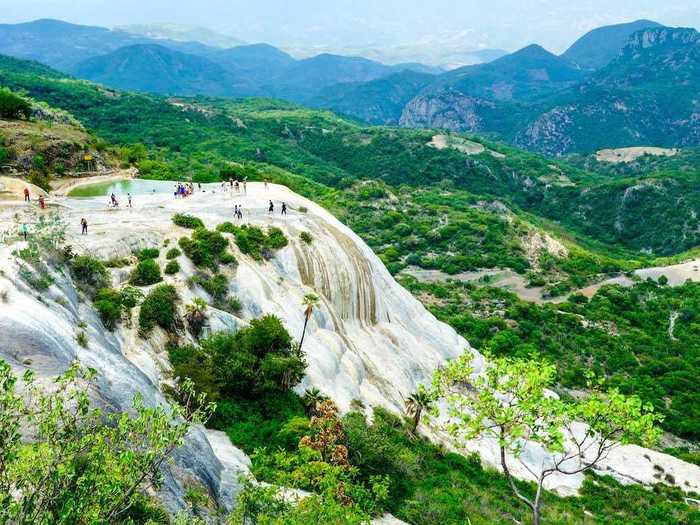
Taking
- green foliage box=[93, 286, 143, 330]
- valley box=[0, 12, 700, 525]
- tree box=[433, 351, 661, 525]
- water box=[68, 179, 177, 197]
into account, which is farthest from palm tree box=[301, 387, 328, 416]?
water box=[68, 179, 177, 197]

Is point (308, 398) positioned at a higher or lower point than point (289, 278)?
lower

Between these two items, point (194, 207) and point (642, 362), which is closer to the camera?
point (194, 207)

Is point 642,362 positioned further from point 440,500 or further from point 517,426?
point 517,426

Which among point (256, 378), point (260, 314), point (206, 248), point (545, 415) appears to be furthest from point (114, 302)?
point (545, 415)

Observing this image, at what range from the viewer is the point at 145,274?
37.1 metres

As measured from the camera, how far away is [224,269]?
4262 cm

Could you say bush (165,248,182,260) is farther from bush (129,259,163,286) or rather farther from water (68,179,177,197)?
water (68,179,177,197)

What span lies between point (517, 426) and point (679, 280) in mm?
142610

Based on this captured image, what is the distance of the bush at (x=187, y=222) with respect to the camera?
45656 millimetres

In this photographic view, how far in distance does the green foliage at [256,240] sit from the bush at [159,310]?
1066 cm

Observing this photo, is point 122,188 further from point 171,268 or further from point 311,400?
point 311,400

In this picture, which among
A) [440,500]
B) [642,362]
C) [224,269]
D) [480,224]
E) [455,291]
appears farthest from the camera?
[480,224]

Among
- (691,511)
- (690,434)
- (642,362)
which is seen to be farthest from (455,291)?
(691,511)

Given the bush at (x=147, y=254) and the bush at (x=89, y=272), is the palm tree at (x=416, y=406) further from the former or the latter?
the bush at (x=89, y=272)
